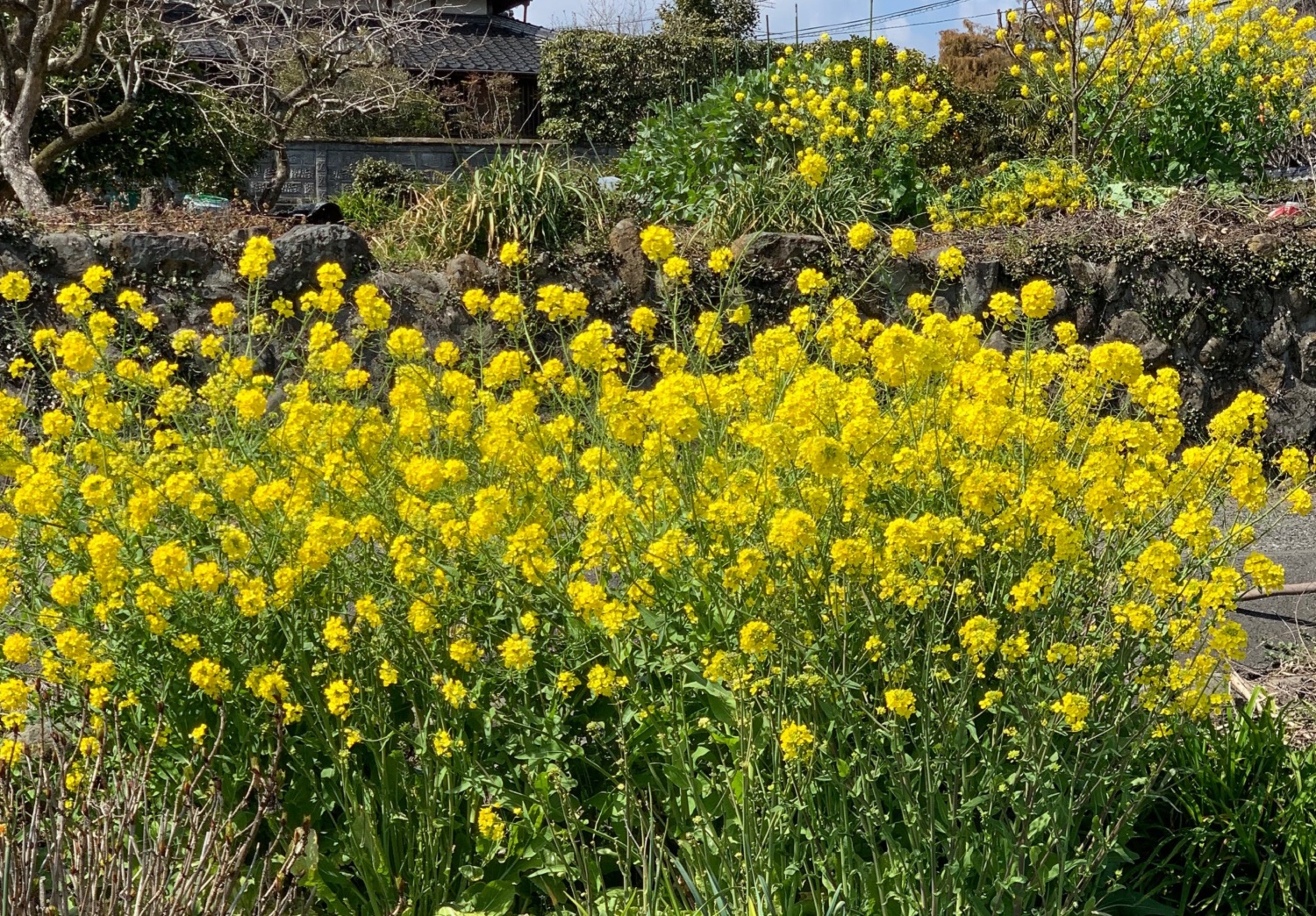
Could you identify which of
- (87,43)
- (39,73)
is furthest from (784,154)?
(39,73)

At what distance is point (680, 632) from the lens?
281 cm

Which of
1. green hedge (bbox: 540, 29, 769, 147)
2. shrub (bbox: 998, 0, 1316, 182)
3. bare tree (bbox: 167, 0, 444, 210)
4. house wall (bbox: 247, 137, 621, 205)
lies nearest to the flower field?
shrub (bbox: 998, 0, 1316, 182)

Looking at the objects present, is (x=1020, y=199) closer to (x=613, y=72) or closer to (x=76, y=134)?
(x=76, y=134)

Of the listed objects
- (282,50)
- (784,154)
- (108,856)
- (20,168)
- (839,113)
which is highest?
(282,50)

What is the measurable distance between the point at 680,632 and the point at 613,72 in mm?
17768

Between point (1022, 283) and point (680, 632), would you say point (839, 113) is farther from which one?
point (680, 632)

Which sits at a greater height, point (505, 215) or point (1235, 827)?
point (505, 215)

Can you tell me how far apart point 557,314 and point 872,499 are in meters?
1.13

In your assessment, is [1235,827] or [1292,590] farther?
[1292,590]

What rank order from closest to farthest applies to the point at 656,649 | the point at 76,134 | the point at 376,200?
the point at 656,649 → the point at 76,134 → the point at 376,200

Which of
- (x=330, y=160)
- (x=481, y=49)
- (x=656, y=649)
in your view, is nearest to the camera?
(x=656, y=649)

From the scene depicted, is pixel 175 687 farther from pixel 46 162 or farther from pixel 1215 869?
pixel 46 162

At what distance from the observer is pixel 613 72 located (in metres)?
19.3

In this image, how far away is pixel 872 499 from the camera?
2.98 metres
